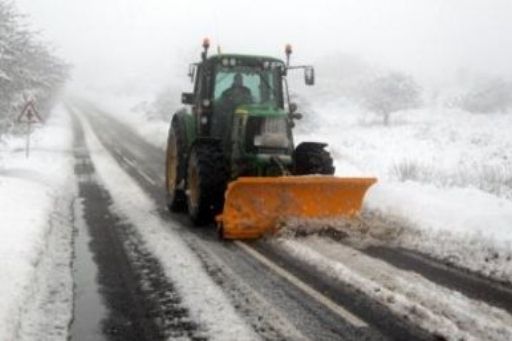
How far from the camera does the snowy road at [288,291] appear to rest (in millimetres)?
5422

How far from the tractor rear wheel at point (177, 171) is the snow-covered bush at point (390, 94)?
3716 centimetres

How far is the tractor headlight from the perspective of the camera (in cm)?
965

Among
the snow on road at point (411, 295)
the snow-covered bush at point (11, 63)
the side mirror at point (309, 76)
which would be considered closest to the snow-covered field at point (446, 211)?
the snow on road at point (411, 295)

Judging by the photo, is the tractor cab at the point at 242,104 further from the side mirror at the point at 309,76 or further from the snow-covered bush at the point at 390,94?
the snow-covered bush at the point at 390,94

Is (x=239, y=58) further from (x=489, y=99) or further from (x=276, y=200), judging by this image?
(x=489, y=99)

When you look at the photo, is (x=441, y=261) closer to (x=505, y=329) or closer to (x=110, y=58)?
(x=505, y=329)

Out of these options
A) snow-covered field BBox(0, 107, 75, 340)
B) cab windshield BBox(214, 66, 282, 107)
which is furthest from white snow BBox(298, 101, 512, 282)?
snow-covered field BBox(0, 107, 75, 340)

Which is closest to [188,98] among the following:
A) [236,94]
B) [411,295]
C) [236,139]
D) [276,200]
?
[236,94]

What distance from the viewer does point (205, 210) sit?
9750 millimetres

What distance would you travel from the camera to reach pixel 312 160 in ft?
33.8

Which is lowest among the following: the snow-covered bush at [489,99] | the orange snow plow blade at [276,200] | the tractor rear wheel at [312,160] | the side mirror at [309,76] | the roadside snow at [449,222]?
the roadside snow at [449,222]

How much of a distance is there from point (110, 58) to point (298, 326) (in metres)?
197

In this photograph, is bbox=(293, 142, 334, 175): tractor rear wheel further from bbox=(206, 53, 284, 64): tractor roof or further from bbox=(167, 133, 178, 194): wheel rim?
bbox=(167, 133, 178, 194): wheel rim

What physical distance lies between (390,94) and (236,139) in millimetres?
43592
